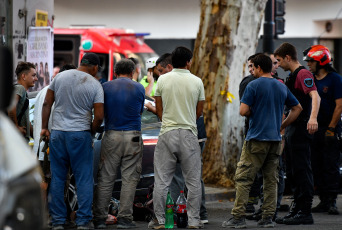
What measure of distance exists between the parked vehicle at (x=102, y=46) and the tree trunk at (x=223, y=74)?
7.56 meters

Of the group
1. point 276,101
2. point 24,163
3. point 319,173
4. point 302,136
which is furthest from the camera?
point 319,173

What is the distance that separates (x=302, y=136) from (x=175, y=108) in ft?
5.10

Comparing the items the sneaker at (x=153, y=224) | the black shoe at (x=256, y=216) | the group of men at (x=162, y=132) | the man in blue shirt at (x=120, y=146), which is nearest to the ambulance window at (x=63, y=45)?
the group of men at (x=162, y=132)

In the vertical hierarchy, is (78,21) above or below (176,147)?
above

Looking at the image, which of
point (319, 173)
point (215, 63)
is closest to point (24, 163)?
point (319, 173)

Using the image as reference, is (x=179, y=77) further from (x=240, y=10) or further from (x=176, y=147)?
(x=240, y=10)

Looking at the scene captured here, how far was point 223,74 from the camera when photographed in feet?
41.8

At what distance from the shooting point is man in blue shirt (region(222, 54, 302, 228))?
8.41 meters

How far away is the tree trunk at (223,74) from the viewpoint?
41.8ft

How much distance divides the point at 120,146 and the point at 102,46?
12.4m

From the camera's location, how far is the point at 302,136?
9.05 metres

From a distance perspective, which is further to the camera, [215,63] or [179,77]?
[215,63]

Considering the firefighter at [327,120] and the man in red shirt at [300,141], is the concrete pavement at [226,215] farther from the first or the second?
the firefighter at [327,120]

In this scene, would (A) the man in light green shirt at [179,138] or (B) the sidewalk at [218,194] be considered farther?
(B) the sidewalk at [218,194]
